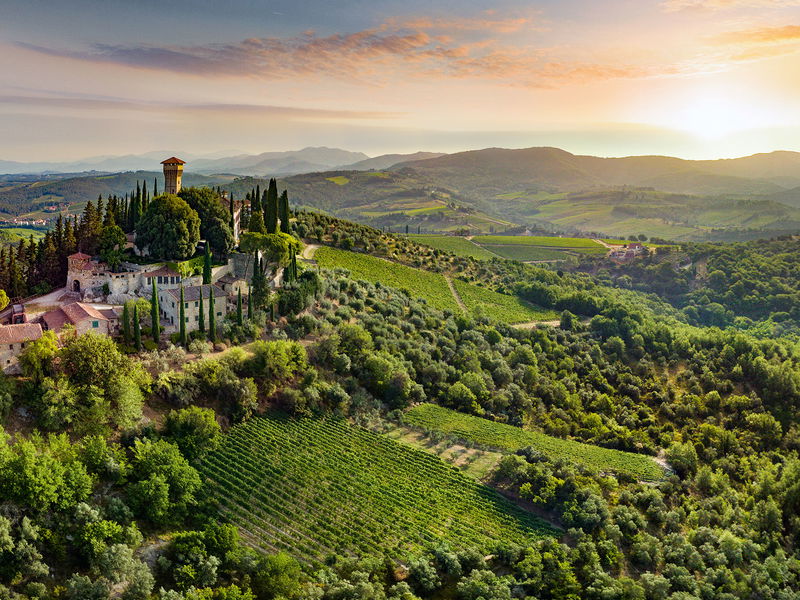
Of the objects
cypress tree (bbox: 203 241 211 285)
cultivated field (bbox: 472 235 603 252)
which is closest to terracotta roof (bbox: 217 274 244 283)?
cypress tree (bbox: 203 241 211 285)

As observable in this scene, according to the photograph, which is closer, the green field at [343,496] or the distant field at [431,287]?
the green field at [343,496]

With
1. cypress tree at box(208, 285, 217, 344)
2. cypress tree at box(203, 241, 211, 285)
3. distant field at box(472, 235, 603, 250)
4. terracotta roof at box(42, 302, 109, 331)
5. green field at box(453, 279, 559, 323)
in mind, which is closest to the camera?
terracotta roof at box(42, 302, 109, 331)

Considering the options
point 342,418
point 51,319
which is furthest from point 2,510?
point 342,418

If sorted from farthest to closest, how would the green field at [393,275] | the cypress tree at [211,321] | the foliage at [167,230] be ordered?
the green field at [393,275] → the foliage at [167,230] → the cypress tree at [211,321]

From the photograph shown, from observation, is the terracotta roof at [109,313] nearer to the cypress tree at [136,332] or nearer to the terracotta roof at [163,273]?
the cypress tree at [136,332]

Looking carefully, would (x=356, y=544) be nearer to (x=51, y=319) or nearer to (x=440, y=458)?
(x=440, y=458)

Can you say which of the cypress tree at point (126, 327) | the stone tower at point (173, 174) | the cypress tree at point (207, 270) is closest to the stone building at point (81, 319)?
the cypress tree at point (126, 327)

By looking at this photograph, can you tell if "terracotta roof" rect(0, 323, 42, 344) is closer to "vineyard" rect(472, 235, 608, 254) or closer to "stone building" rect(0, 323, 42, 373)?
"stone building" rect(0, 323, 42, 373)
